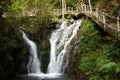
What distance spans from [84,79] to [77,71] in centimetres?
127

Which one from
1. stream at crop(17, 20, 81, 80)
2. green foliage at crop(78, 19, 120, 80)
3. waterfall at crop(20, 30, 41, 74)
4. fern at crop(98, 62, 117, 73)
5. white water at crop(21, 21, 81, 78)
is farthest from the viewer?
waterfall at crop(20, 30, 41, 74)

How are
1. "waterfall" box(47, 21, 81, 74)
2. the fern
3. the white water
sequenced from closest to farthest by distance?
the fern, the white water, "waterfall" box(47, 21, 81, 74)

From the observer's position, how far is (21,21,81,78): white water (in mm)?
17094

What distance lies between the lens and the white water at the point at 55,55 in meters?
17.1

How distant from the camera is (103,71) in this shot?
1177 centimetres

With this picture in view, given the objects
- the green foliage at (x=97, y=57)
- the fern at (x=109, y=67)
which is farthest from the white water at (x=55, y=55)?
the fern at (x=109, y=67)

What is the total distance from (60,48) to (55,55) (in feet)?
2.48

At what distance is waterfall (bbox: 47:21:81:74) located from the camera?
17311 mm

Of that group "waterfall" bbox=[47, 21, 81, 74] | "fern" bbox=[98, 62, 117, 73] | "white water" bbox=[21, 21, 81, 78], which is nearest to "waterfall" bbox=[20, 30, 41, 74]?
"white water" bbox=[21, 21, 81, 78]

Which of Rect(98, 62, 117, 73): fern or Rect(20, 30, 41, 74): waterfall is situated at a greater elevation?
Rect(98, 62, 117, 73): fern

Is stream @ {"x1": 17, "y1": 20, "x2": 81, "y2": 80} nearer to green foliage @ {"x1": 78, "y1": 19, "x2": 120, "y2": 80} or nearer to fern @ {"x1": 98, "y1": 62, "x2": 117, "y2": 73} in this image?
green foliage @ {"x1": 78, "y1": 19, "x2": 120, "y2": 80}

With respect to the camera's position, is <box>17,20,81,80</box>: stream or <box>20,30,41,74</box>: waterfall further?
<box>20,30,41,74</box>: waterfall

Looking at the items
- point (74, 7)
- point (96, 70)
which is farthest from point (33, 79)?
point (74, 7)

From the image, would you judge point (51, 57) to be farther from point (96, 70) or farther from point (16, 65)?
point (96, 70)
